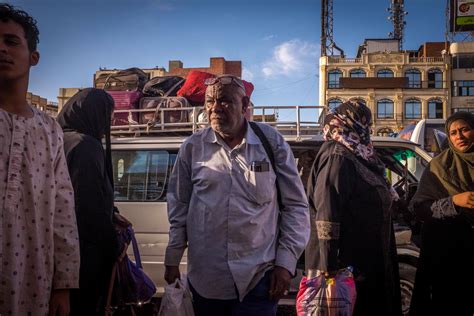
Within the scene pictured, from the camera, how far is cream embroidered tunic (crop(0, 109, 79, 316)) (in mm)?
1727

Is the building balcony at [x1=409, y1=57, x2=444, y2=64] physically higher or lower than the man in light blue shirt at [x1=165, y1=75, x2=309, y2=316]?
higher

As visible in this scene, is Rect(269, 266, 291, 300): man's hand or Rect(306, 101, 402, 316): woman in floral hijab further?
Rect(306, 101, 402, 316): woman in floral hijab

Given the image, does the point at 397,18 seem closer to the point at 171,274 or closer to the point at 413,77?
the point at 413,77

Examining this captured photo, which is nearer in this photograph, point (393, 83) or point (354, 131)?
point (354, 131)

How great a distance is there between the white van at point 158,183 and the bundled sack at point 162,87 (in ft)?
3.60

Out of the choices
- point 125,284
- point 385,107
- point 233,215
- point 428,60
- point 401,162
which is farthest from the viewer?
point 428,60

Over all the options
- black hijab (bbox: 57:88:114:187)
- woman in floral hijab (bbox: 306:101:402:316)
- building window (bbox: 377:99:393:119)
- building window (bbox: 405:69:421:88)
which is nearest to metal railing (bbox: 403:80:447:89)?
building window (bbox: 405:69:421:88)

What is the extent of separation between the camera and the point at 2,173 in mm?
1737

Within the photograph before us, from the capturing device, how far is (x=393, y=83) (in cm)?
5444

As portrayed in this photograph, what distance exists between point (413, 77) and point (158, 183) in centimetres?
5649

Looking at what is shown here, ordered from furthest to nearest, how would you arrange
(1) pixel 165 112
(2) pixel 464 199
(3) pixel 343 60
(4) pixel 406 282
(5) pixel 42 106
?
(3) pixel 343 60 < (5) pixel 42 106 < (1) pixel 165 112 < (4) pixel 406 282 < (2) pixel 464 199

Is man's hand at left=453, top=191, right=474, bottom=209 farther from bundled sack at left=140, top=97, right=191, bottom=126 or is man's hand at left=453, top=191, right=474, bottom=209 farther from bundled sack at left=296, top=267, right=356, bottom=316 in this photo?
bundled sack at left=140, top=97, right=191, bottom=126

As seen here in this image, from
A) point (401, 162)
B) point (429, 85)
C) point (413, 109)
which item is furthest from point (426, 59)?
point (401, 162)

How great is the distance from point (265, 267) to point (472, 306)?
6.72ft
